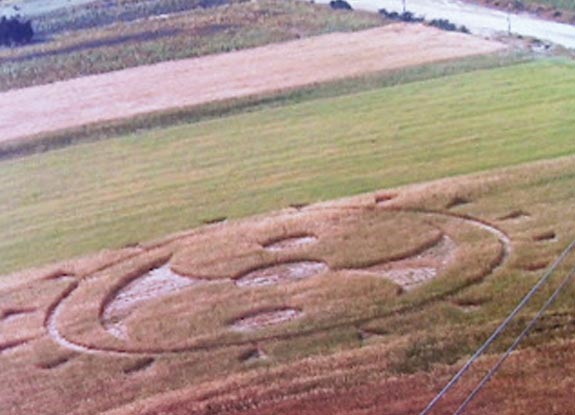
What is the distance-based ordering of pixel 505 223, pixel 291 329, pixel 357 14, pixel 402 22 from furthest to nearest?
pixel 357 14 < pixel 402 22 < pixel 505 223 < pixel 291 329

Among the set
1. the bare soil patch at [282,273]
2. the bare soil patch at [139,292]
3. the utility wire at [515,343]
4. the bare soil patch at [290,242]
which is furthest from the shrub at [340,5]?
the utility wire at [515,343]

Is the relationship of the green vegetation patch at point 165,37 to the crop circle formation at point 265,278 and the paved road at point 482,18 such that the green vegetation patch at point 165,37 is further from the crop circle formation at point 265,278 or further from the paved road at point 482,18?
the crop circle formation at point 265,278

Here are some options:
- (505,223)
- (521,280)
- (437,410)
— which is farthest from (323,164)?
(437,410)

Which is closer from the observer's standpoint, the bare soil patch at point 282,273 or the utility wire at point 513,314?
the utility wire at point 513,314

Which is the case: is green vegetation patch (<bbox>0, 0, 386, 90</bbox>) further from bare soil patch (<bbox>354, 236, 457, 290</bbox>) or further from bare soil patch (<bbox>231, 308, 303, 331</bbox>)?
bare soil patch (<bbox>231, 308, 303, 331</bbox>)

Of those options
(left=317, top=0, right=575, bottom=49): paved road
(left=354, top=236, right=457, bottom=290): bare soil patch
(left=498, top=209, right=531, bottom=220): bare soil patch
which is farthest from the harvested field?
(left=354, top=236, right=457, bottom=290): bare soil patch

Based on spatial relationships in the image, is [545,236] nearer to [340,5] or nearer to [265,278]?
[265,278]

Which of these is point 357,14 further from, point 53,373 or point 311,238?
point 53,373
